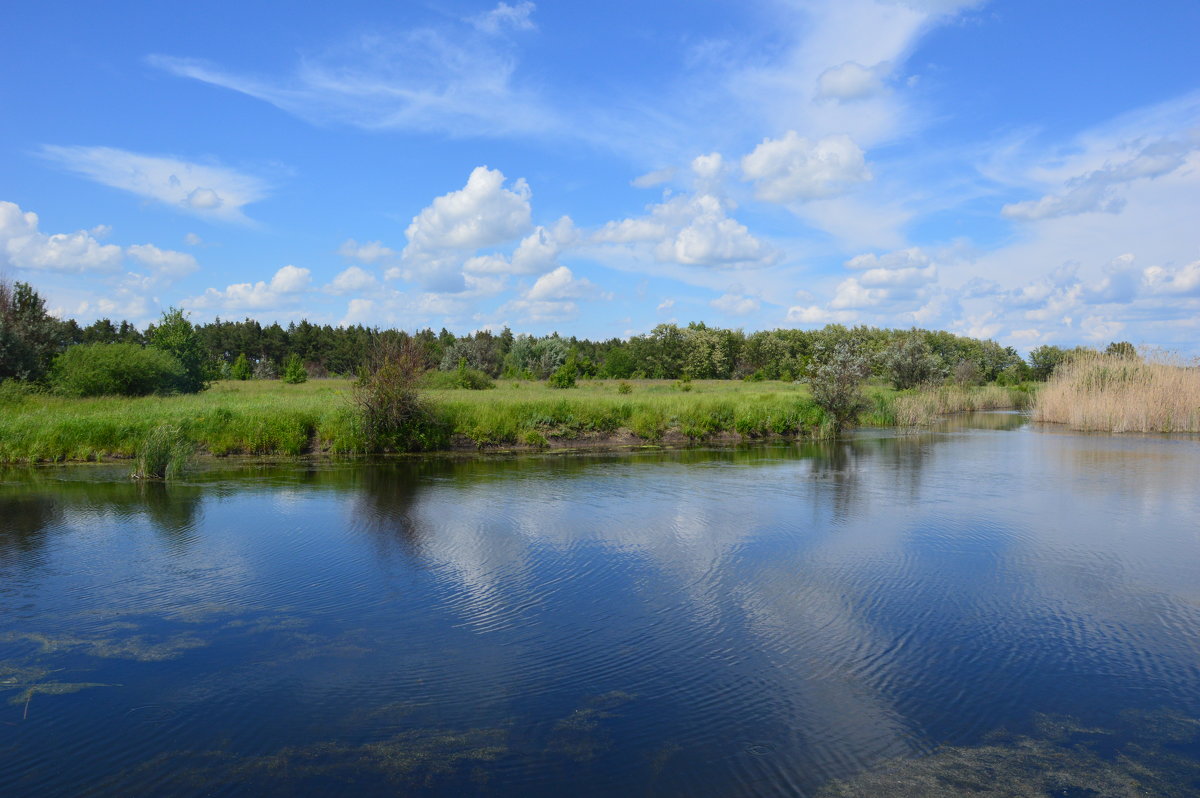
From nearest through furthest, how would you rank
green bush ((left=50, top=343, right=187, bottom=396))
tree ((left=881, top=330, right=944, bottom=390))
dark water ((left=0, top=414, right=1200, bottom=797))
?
dark water ((left=0, top=414, right=1200, bottom=797)) → green bush ((left=50, top=343, right=187, bottom=396)) → tree ((left=881, top=330, right=944, bottom=390))

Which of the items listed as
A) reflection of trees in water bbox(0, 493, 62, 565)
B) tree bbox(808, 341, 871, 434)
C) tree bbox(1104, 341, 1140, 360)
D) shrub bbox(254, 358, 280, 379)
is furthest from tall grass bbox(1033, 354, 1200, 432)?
shrub bbox(254, 358, 280, 379)

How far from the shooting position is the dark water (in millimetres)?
5215

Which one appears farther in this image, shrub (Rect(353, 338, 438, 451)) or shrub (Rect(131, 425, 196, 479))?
shrub (Rect(353, 338, 438, 451))

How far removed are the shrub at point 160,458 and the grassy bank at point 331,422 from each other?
1.58 metres

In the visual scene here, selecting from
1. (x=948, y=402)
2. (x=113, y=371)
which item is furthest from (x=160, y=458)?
(x=948, y=402)

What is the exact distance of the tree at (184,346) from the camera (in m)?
34.0

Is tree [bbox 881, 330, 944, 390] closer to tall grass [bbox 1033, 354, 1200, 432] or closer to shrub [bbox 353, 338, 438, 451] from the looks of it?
tall grass [bbox 1033, 354, 1200, 432]

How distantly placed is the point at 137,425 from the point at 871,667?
20.5 metres

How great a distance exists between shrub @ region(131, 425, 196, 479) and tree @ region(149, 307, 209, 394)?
1679cm

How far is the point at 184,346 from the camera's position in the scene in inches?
1366

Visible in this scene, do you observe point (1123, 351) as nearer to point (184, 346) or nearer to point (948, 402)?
point (948, 402)

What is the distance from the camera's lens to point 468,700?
241 inches

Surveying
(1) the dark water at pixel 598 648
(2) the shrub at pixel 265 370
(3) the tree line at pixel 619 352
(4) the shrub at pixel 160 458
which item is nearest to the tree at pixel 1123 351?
(3) the tree line at pixel 619 352

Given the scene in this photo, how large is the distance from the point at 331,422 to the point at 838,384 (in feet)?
62.4
